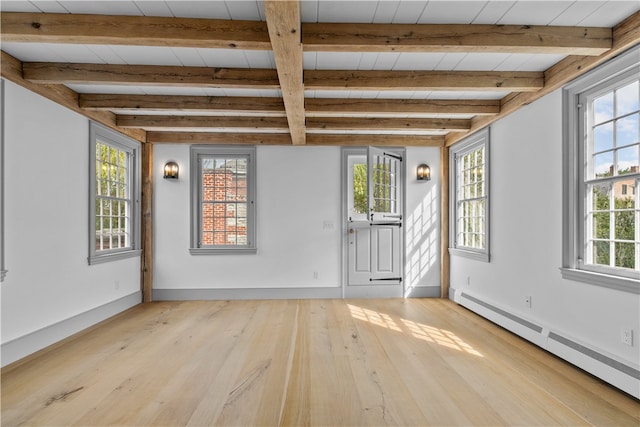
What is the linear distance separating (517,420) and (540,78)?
2.90m

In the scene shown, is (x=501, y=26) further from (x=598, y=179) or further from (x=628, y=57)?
(x=598, y=179)

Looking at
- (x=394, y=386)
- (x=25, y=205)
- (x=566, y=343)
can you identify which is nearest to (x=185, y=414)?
(x=394, y=386)

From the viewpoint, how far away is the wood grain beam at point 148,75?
10.0ft

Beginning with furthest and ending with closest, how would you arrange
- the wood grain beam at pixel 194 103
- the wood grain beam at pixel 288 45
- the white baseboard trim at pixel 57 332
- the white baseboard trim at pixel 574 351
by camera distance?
the wood grain beam at pixel 194 103
the white baseboard trim at pixel 57 332
the white baseboard trim at pixel 574 351
the wood grain beam at pixel 288 45

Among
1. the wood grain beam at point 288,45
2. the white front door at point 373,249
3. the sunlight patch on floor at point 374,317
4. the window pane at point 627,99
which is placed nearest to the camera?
the wood grain beam at point 288,45

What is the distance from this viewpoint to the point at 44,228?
3324 millimetres

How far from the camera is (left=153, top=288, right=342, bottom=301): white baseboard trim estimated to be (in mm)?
5234

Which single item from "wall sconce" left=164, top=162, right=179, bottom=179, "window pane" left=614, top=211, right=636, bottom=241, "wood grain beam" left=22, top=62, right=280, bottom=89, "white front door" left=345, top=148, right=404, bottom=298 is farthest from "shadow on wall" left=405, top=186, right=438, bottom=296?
"wall sconce" left=164, top=162, right=179, bottom=179

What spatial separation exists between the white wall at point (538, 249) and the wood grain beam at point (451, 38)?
2.45 ft

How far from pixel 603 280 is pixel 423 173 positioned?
9.98 ft

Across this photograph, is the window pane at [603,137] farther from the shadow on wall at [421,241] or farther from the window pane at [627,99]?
the shadow on wall at [421,241]

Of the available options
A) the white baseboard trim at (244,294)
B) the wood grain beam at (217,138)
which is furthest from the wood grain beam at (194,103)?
the white baseboard trim at (244,294)

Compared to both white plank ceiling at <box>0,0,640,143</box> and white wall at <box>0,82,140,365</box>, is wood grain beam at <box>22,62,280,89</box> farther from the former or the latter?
white wall at <box>0,82,140,365</box>

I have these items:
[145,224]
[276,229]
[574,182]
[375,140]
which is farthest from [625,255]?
[145,224]
